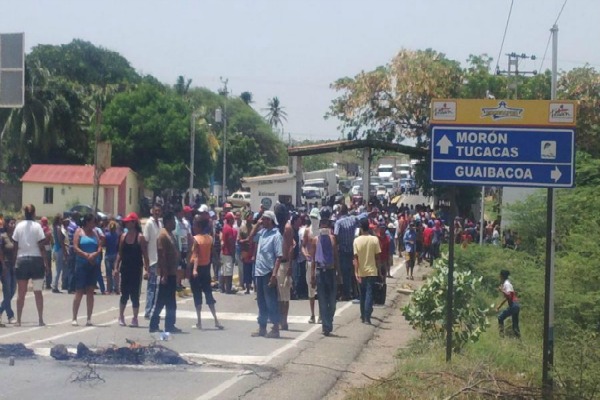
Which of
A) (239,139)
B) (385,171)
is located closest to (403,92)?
(239,139)

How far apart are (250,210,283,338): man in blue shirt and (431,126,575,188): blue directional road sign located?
4.07m

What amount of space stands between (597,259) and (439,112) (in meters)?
4.79

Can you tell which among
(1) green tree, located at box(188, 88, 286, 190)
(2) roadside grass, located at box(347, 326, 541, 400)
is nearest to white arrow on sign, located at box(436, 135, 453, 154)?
(2) roadside grass, located at box(347, 326, 541, 400)

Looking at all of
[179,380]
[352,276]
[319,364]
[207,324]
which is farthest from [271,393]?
[352,276]

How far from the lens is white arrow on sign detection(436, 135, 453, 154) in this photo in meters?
10.9

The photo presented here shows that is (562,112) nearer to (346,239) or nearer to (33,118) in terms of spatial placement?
(346,239)

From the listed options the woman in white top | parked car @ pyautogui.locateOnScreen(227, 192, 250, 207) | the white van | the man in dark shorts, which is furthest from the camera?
the white van

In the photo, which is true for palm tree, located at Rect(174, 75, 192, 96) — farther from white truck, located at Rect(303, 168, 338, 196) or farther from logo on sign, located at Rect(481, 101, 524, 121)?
logo on sign, located at Rect(481, 101, 524, 121)

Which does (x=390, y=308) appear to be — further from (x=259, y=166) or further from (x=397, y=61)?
(x=259, y=166)

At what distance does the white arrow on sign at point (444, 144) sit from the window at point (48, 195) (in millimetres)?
49892

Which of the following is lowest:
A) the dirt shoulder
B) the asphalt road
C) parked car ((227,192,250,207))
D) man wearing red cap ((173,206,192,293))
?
the dirt shoulder

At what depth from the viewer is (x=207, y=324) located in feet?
52.4

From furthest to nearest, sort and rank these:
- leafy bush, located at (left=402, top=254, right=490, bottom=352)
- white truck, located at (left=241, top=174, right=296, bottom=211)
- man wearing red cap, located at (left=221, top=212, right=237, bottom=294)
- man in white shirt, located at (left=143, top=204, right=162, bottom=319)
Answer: white truck, located at (left=241, top=174, right=296, bottom=211)
man wearing red cap, located at (left=221, top=212, right=237, bottom=294)
man in white shirt, located at (left=143, top=204, right=162, bottom=319)
leafy bush, located at (left=402, top=254, right=490, bottom=352)

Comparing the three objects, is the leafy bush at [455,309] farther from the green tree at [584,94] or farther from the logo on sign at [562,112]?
the green tree at [584,94]
